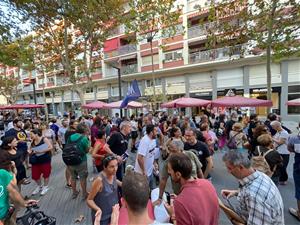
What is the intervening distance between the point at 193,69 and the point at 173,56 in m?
2.85

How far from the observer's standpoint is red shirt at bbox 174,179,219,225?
6.39 feet

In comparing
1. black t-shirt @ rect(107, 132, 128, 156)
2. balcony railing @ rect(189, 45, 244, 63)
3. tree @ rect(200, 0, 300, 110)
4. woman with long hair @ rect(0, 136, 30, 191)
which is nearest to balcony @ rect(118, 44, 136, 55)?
balcony railing @ rect(189, 45, 244, 63)

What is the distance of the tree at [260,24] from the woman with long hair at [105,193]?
398 inches

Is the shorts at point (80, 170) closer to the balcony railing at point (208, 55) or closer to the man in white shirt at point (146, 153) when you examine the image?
the man in white shirt at point (146, 153)

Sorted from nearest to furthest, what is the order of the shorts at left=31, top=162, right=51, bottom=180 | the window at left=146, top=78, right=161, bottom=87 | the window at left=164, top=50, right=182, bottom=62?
the shorts at left=31, top=162, right=51, bottom=180 < the window at left=164, top=50, right=182, bottom=62 < the window at left=146, top=78, right=161, bottom=87

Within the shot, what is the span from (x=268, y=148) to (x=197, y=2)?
24.4m

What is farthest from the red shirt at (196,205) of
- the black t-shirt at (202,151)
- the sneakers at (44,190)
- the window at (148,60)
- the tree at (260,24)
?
the window at (148,60)

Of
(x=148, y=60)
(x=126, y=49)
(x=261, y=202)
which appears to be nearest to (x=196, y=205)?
(x=261, y=202)

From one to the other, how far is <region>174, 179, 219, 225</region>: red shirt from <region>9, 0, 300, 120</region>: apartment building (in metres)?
16.3

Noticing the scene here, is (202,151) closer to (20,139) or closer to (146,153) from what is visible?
(146,153)

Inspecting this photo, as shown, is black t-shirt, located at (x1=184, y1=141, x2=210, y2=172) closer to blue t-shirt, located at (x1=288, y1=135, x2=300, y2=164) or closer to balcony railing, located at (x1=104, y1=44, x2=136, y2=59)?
blue t-shirt, located at (x1=288, y1=135, x2=300, y2=164)

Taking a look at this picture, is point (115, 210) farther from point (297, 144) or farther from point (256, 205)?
point (297, 144)

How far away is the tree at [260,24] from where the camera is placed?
1077 cm

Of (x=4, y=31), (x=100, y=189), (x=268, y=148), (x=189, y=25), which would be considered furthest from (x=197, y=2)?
(x=100, y=189)
